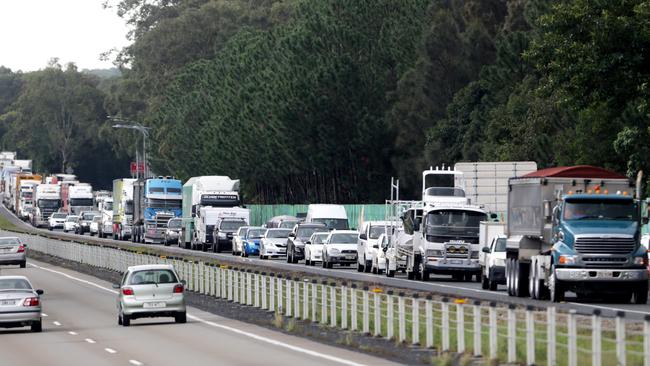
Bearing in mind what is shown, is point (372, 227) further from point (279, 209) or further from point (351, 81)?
point (279, 209)

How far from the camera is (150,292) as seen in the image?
122 ft

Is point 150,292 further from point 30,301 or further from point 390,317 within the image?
point 390,317

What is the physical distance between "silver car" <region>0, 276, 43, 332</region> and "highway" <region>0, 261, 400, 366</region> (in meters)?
0.35

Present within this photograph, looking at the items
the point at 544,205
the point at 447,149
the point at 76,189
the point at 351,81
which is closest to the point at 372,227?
the point at 544,205

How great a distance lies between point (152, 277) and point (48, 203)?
114m

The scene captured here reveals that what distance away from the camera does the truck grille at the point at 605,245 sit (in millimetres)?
36844

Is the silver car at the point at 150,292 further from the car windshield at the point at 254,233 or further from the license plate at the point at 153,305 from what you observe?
the car windshield at the point at 254,233

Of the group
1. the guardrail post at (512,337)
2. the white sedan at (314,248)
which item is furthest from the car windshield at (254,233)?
the guardrail post at (512,337)

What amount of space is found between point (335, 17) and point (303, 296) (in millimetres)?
75993

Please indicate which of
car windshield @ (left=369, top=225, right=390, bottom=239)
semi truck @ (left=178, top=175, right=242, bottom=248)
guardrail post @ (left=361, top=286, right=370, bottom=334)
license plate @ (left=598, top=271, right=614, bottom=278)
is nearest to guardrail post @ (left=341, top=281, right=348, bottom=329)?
guardrail post @ (left=361, top=286, right=370, bottom=334)

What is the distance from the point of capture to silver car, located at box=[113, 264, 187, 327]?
122ft

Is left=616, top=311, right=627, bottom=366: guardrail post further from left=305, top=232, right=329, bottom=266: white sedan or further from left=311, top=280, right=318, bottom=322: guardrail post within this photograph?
left=305, top=232, right=329, bottom=266: white sedan

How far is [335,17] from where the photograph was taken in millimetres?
112000

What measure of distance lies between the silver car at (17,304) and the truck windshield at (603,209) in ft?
41.9
